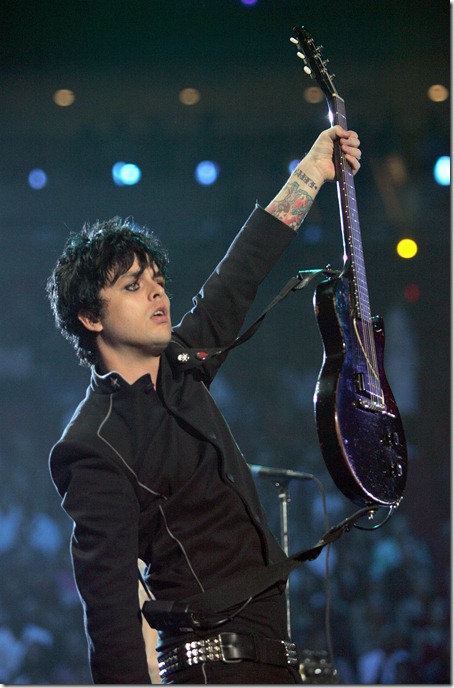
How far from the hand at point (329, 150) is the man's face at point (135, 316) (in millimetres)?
550

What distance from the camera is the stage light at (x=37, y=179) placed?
6039mm

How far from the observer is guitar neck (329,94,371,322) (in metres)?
2.21

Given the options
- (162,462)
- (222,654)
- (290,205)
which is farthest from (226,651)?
(290,205)

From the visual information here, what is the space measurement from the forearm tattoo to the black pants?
47.6 inches

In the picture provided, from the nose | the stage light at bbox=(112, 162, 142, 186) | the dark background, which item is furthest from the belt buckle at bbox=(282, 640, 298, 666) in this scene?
the stage light at bbox=(112, 162, 142, 186)

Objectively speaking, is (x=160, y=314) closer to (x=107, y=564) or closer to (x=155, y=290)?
(x=155, y=290)

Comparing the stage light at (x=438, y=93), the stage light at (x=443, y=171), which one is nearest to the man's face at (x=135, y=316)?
the stage light at (x=438, y=93)

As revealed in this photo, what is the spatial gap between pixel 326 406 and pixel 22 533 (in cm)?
483

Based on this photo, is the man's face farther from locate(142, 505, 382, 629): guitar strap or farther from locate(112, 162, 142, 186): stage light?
locate(112, 162, 142, 186): stage light

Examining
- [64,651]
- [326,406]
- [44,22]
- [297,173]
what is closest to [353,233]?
[297,173]

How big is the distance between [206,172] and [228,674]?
4866 mm

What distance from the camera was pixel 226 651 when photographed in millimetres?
1964

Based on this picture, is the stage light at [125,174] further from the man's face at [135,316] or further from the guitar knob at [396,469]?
the guitar knob at [396,469]

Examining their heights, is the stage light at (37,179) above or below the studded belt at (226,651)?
above
